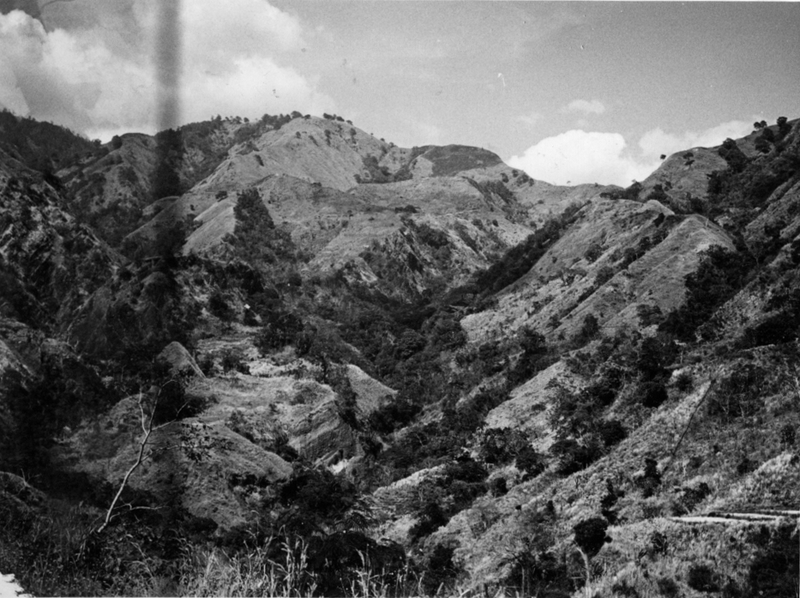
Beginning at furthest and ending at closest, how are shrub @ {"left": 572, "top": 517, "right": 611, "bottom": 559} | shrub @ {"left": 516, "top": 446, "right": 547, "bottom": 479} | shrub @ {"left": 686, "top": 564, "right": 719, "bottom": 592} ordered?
shrub @ {"left": 516, "top": 446, "right": 547, "bottom": 479}, shrub @ {"left": 572, "top": 517, "right": 611, "bottom": 559}, shrub @ {"left": 686, "top": 564, "right": 719, "bottom": 592}

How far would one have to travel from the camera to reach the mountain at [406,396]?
20.4 m

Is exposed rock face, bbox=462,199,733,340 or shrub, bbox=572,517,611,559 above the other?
exposed rock face, bbox=462,199,733,340

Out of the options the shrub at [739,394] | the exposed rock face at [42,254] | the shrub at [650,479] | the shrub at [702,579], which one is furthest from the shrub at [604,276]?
the exposed rock face at [42,254]

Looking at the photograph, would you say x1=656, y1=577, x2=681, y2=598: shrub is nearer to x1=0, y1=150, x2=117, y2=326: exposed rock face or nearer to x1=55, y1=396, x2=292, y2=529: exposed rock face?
x1=55, y1=396, x2=292, y2=529: exposed rock face

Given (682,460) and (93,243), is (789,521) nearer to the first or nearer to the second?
(682,460)

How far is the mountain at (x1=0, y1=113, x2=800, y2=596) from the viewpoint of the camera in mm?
20438

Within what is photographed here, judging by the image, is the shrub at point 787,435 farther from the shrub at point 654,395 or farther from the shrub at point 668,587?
the shrub at point 654,395

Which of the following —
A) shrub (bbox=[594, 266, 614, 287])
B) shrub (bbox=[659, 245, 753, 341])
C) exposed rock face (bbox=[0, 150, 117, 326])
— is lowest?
shrub (bbox=[659, 245, 753, 341])

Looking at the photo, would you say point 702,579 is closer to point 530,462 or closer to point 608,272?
point 530,462

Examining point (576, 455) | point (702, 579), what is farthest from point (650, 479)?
point (702, 579)

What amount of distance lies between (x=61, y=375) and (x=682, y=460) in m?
36.1

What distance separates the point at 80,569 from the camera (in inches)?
323

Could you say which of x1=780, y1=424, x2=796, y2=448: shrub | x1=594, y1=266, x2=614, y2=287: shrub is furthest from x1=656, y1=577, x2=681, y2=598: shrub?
x1=594, y1=266, x2=614, y2=287: shrub

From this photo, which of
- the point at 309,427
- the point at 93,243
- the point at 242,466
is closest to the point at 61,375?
the point at 242,466
